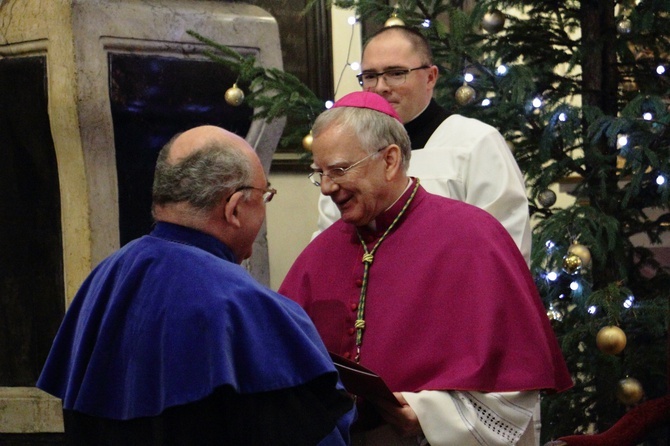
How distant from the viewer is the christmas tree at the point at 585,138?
4711mm

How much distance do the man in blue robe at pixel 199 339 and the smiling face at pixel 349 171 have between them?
0.42m

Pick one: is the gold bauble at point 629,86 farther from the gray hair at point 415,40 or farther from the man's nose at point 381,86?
the man's nose at point 381,86

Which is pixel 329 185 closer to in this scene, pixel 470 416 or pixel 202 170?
pixel 202 170

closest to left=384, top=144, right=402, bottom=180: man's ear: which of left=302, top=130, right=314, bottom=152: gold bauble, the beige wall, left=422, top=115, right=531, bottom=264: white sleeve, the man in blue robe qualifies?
the man in blue robe

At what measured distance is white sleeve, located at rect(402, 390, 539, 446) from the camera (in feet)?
8.98

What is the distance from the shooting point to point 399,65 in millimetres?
3863

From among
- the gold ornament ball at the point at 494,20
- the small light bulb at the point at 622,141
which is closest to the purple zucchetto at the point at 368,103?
the small light bulb at the point at 622,141

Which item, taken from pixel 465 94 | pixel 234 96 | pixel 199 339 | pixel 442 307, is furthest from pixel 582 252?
pixel 199 339

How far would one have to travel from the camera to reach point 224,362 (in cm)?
217

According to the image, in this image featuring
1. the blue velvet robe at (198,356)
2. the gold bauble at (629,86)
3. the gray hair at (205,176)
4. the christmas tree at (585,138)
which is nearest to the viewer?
the blue velvet robe at (198,356)

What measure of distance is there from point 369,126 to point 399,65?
3.27ft

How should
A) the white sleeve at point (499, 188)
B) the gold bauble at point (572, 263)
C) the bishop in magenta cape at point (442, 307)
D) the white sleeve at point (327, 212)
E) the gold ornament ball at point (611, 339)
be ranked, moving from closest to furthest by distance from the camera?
the bishop in magenta cape at point (442, 307) < the white sleeve at point (499, 188) < the white sleeve at point (327, 212) < the gold ornament ball at point (611, 339) < the gold bauble at point (572, 263)

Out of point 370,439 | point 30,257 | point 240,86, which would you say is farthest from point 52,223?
point 370,439

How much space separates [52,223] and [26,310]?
0.41m
